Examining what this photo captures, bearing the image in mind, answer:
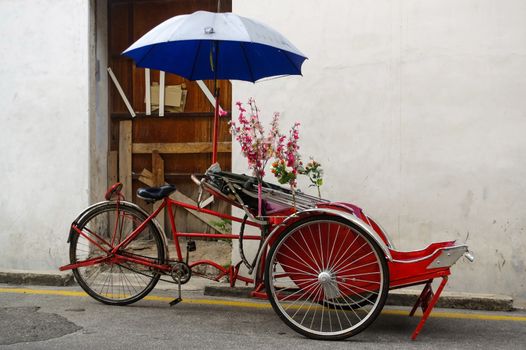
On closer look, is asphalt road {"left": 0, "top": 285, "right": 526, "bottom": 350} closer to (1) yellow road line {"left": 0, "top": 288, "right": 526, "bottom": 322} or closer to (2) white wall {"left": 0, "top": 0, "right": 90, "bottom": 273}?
(1) yellow road line {"left": 0, "top": 288, "right": 526, "bottom": 322}

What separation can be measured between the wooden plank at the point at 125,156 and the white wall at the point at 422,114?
6.25 ft

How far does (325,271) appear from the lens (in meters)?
4.65

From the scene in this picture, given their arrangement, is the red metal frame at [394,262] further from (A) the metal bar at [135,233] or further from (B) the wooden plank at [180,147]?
(B) the wooden plank at [180,147]

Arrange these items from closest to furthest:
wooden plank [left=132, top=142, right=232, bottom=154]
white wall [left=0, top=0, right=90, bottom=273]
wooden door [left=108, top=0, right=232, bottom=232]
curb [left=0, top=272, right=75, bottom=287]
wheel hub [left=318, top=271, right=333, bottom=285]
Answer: wheel hub [left=318, top=271, right=333, bottom=285] < curb [left=0, top=272, right=75, bottom=287] < white wall [left=0, top=0, right=90, bottom=273] < wooden plank [left=132, top=142, right=232, bottom=154] < wooden door [left=108, top=0, right=232, bottom=232]

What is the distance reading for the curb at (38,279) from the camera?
6488 millimetres

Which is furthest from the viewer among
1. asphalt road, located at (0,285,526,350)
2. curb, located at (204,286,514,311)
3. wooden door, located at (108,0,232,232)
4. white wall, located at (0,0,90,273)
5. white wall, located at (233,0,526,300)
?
wooden door, located at (108,0,232,232)

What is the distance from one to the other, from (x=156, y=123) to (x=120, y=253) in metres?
2.55

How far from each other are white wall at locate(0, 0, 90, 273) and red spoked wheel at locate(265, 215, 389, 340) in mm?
2979

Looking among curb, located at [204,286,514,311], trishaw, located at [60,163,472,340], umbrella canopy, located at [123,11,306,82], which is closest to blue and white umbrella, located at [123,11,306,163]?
umbrella canopy, located at [123,11,306,82]

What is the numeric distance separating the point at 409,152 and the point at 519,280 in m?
1.55

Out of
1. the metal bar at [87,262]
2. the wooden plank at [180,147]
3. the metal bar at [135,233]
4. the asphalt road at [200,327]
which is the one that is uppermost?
the wooden plank at [180,147]

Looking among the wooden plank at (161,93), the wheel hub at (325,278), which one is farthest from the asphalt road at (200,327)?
the wooden plank at (161,93)

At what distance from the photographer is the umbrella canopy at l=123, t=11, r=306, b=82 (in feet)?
15.2

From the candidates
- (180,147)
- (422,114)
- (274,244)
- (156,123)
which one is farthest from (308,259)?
(156,123)
